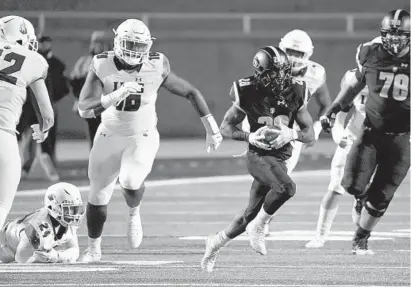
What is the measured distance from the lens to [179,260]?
948 centimetres

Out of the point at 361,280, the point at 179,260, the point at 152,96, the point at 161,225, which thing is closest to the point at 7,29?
the point at 152,96

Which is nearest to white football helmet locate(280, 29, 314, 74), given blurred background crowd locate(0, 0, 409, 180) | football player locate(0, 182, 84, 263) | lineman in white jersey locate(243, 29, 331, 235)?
lineman in white jersey locate(243, 29, 331, 235)

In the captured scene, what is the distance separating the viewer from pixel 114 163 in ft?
31.2

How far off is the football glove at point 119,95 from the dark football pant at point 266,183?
910 millimetres

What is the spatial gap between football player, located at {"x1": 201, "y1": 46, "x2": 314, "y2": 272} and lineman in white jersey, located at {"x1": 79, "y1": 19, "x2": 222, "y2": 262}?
563 mm

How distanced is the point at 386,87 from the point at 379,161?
1.71ft

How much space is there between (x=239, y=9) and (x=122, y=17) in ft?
9.07

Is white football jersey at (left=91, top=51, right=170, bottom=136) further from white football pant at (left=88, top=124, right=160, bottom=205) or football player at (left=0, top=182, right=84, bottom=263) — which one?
football player at (left=0, top=182, right=84, bottom=263)

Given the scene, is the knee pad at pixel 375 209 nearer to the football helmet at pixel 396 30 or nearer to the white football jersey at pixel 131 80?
the football helmet at pixel 396 30

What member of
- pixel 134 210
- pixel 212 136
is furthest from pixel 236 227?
pixel 134 210

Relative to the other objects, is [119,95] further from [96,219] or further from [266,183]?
[266,183]

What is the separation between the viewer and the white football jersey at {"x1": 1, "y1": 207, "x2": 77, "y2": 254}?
9.27 meters

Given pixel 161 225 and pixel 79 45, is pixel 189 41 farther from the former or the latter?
pixel 161 225

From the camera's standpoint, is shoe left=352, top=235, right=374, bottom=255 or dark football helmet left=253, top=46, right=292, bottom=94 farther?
shoe left=352, top=235, right=374, bottom=255
